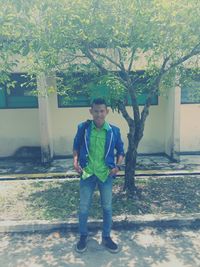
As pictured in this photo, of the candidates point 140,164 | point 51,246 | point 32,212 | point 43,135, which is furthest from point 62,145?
point 51,246

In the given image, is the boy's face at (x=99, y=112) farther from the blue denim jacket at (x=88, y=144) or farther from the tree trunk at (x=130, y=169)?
the tree trunk at (x=130, y=169)

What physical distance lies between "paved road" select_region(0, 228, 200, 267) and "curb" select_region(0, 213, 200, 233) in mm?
99

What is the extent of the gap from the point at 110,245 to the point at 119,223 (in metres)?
0.62

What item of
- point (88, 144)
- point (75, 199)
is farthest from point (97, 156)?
point (75, 199)

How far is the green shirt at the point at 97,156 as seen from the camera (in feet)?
13.2

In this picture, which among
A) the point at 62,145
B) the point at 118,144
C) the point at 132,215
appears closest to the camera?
the point at 118,144

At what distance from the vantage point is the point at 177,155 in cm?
825

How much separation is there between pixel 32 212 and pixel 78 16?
10.2ft

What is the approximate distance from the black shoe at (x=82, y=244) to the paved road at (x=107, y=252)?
6cm

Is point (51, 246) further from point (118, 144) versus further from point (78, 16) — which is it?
point (78, 16)

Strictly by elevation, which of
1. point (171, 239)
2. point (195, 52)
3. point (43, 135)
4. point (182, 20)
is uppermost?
point (182, 20)

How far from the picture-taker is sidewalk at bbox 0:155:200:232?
15.4 feet

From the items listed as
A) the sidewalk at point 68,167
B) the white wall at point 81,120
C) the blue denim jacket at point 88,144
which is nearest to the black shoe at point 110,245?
the blue denim jacket at point 88,144

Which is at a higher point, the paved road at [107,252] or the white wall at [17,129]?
the white wall at [17,129]
